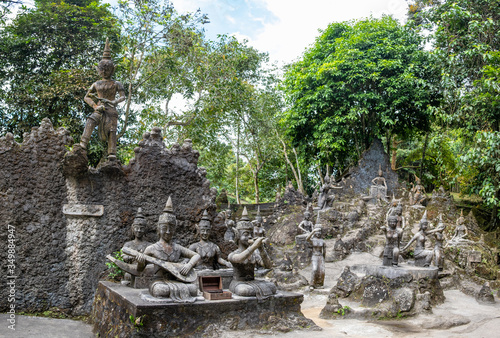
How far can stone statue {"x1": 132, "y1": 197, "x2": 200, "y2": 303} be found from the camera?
556cm

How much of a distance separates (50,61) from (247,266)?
498 inches

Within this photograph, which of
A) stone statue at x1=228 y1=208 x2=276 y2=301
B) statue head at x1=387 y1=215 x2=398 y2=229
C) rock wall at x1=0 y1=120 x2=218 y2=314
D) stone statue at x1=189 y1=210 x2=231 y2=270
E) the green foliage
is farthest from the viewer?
statue head at x1=387 y1=215 x2=398 y2=229

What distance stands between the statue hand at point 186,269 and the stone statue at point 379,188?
15685mm

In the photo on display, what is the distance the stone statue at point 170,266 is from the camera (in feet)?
18.2

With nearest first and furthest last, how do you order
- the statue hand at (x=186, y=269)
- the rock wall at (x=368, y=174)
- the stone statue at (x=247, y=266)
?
the statue hand at (x=186, y=269), the stone statue at (x=247, y=266), the rock wall at (x=368, y=174)

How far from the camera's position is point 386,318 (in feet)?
24.9

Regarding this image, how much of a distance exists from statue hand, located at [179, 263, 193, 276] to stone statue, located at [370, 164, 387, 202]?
51.5 feet

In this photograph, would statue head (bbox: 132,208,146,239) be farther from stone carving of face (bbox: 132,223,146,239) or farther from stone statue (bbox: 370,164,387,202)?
stone statue (bbox: 370,164,387,202)

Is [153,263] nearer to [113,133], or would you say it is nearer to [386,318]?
[113,133]

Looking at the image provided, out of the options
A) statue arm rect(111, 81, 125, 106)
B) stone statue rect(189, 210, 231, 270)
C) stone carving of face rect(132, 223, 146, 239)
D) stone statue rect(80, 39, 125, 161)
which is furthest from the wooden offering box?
statue arm rect(111, 81, 125, 106)

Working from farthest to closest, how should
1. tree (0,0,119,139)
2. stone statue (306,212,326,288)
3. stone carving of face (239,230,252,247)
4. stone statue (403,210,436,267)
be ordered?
tree (0,0,119,139) < stone statue (306,212,326,288) < stone statue (403,210,436,267) < stone carving of face (239,230,252,247)

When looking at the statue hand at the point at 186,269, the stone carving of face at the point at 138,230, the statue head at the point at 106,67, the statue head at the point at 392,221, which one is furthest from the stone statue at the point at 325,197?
the statue hand at the point at 186,269

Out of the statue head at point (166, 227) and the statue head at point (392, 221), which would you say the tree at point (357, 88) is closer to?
the statue head at point (392, 221)

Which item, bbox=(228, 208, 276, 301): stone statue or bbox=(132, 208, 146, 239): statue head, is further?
bbox=(132, 208, 146, 239): statue head
